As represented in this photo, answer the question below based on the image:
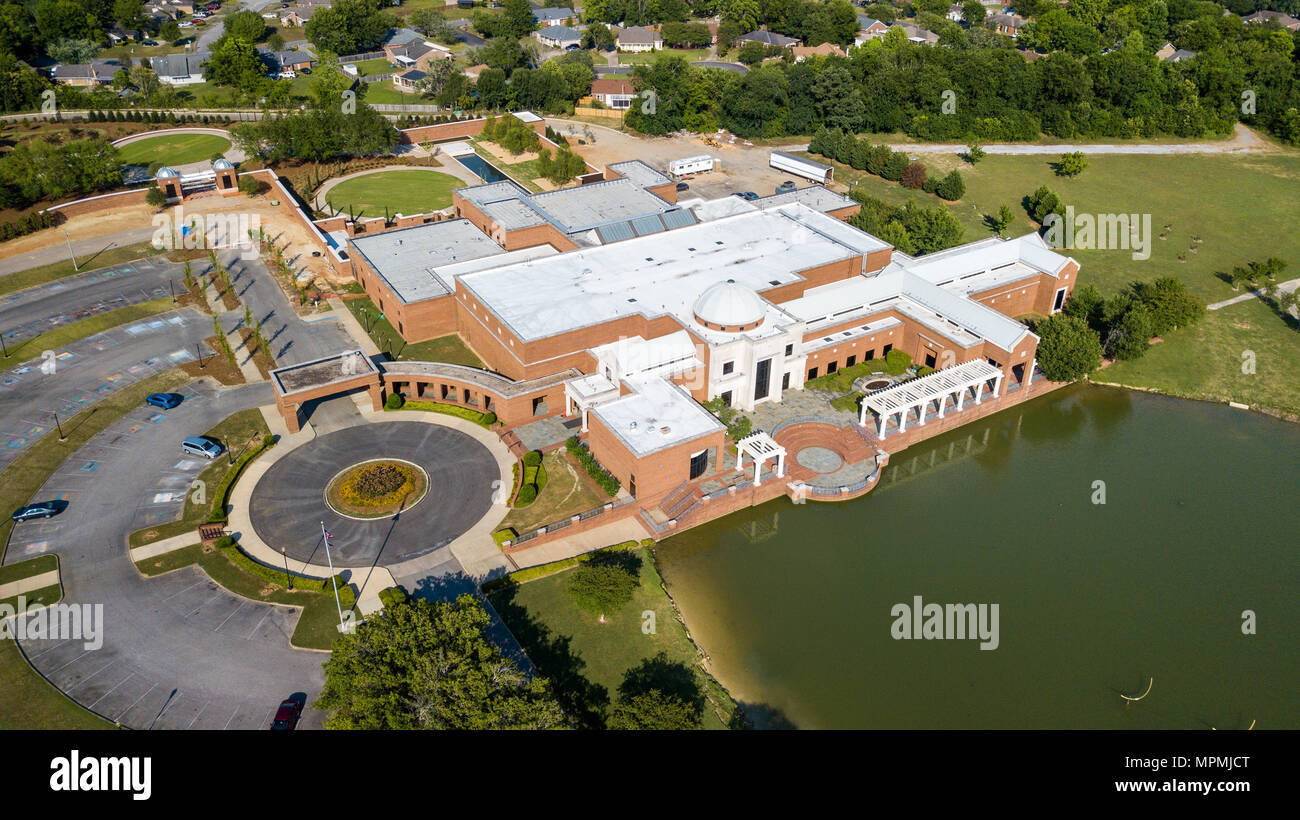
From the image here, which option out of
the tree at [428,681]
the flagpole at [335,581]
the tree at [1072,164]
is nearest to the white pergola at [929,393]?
the tree at [428,681]

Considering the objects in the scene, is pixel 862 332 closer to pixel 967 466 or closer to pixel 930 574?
pixel 967 466

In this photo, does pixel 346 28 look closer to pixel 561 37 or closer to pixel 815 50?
pixel 561 37

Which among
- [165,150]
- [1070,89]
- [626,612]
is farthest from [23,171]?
[1070,89]

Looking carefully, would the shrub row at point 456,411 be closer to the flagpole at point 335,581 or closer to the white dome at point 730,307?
the flagpole at point 335,581

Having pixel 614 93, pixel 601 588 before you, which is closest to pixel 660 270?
pixel 601 588

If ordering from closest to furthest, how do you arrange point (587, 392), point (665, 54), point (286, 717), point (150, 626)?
point (286, 717) → point (150, 626) → point (587, 392) → point (665, 54)
